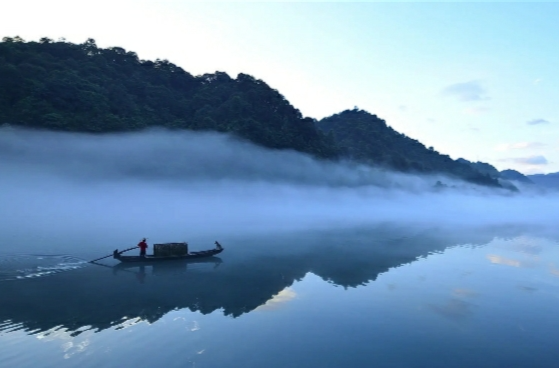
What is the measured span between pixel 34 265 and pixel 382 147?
126146 millimetres

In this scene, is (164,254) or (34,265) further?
(164,254)

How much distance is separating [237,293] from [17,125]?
177 ft

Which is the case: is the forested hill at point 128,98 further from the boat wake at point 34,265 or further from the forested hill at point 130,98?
the boat wake at point 34,265

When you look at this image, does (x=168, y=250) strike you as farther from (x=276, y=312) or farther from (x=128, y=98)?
(x=128, y=98)

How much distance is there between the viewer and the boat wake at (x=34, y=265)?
2175 cm

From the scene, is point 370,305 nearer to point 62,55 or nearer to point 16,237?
point 16,237

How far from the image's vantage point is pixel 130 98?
74250 mm

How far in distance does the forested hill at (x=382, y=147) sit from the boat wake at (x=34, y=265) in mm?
91802

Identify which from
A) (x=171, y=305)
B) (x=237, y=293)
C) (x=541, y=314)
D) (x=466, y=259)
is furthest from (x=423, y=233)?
(x=171, y=305)

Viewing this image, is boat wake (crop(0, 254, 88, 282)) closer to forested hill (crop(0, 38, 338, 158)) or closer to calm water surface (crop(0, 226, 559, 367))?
calm water surface (crop(0, 226, 559, 367))

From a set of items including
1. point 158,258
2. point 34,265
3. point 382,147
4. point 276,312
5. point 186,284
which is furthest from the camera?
point 382,147

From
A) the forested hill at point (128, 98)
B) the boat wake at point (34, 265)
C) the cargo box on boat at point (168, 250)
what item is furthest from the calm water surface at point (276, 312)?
the forested hill at point (128, 98)

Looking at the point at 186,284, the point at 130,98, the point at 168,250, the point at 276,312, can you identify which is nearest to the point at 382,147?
the point at 130,98

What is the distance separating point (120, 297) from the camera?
61.5 feet
